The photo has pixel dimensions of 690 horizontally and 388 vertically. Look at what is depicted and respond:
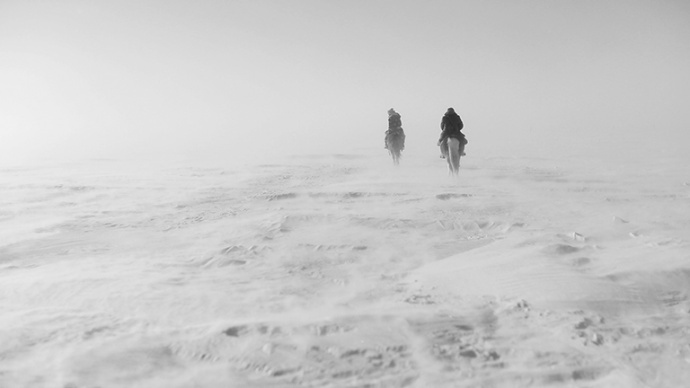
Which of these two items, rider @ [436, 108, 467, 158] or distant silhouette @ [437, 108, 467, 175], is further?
rider @ [436, 108, 467, 158]

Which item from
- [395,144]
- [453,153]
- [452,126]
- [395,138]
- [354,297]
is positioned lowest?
[354,297]

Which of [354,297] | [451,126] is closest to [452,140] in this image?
[451,126]

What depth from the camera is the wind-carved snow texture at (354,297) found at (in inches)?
91.6

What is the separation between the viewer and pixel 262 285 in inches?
144

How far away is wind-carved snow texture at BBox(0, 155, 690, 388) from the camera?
2326 millimetres

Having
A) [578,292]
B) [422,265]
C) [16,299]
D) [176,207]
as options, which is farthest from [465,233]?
[176,207]

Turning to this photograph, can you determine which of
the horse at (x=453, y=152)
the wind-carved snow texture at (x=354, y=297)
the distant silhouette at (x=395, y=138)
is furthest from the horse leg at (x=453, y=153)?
the wind-carved snow texture at (x=354, y=297)

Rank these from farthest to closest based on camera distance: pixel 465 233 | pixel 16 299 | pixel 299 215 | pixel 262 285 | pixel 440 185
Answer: pixel 440 185 < pixel 299 215 < pixel 465 233 < pixel 262 285 < pixel 16 299

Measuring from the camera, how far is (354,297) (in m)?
3.31

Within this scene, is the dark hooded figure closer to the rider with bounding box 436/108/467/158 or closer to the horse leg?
the rider with bounding box 436/108/467/158

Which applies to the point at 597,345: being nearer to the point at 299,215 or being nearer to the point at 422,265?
the point at 422,265

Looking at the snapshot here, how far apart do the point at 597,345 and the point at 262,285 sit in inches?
96.7

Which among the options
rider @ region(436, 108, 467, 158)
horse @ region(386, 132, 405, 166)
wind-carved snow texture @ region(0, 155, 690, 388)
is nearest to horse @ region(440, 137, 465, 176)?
rider @ region(436, 108, 467, 158)

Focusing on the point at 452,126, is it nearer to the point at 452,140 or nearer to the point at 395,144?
the point at 452,140
